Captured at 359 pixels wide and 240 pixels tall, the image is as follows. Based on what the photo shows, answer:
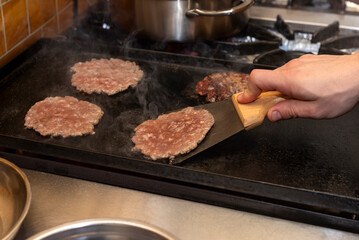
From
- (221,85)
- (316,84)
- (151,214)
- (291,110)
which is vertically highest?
(316,84)

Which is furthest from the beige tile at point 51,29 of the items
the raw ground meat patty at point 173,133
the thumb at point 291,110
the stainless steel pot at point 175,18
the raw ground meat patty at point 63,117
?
the thumb at point 291,110

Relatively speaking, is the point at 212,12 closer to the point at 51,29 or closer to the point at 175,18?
the point at 175,18

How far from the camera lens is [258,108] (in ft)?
4.40

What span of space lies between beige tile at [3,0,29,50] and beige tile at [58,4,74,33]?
331 millimetres

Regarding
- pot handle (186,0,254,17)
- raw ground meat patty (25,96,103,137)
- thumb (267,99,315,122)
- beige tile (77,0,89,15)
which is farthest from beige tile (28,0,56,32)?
thumb (267,99,315,122)

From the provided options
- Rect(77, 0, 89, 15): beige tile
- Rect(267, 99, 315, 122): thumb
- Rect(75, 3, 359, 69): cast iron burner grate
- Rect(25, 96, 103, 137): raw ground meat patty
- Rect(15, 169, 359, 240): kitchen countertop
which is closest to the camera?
Rect(15, 169, 359, 240): kitchen countertop

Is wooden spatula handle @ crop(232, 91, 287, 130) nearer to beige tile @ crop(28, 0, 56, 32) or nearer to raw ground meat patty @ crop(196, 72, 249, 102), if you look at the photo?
raw ground meat patty @ crop(196, 72, 249, 102)

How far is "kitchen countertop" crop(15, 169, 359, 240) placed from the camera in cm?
114

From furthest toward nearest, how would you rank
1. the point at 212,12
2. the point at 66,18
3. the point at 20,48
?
the point at 66,18
the point at 20,48
the point at 212,12

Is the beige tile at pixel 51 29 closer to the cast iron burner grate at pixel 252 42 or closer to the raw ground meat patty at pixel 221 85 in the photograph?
the cast iron burner grate at pixel 252 42

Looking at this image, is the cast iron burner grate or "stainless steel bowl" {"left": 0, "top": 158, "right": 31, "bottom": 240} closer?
"stainless steel bowl" {"left": 0, "top": 158, "right": 31, "bottom": 240}

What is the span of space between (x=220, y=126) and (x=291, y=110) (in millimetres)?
250

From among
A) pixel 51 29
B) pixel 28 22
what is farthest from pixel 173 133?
pixel 51 29

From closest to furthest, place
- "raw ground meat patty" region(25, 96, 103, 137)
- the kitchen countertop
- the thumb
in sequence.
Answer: the kitchen countertop
the thumb
"raw ground meat patty" region(25, 96, 103, 137)
